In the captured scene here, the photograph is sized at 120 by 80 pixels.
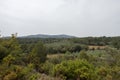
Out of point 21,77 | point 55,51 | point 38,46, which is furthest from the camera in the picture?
point 55,51

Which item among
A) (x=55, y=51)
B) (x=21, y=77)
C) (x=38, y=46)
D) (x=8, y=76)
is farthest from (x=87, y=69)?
(x=55, y=51)

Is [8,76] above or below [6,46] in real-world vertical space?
below

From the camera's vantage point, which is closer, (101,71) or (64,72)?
(64,72)

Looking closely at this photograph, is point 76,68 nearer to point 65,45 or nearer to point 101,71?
point 101,71

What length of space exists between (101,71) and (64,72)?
513 cm

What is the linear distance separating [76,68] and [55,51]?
168 feet

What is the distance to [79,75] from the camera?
23.3 metres

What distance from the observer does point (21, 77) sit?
19297 millimetres

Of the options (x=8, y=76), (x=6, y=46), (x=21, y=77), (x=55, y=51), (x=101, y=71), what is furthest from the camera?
(x=55, y=51)

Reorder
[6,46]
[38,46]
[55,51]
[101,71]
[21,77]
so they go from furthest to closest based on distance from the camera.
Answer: [55,51]
[38,46]
[101,71]
[6,46]
[21,77]

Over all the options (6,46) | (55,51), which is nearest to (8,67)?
(6,46)

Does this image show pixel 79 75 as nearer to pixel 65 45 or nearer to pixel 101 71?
pixel 101 71

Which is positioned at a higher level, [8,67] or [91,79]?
[8,67]

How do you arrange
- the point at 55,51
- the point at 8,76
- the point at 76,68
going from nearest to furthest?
the point at 8,76 → the point at 76,68 → the point at 55,51
